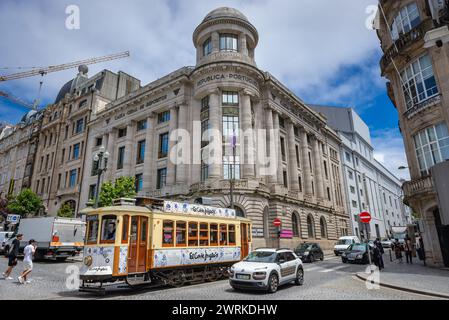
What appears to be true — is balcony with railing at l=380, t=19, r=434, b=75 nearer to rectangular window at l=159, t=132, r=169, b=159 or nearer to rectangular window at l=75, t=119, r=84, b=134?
rectangular window at l=159, t=132, r=169, b=159

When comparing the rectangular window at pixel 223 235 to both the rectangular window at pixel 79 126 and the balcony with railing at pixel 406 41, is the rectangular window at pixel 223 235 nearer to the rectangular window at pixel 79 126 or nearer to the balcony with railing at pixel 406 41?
the balcony with railing at pixel 406 41

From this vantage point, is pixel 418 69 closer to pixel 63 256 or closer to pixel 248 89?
pixel 248 89

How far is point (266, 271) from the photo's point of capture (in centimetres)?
1068

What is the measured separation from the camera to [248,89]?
33.2 m

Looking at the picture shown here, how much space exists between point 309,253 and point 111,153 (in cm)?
3137

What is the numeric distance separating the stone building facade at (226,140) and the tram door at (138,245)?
14.4 metres

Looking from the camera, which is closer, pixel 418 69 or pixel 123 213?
pixel 123 213

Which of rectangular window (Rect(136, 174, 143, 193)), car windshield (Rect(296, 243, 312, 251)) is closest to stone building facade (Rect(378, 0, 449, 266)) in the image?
car windshield (Rect(296, 243, 312, 251))

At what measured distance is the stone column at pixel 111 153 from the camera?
41.7 m

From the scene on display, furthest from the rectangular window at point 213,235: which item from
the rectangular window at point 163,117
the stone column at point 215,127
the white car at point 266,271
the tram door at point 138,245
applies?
the rectangular window at point 163,117

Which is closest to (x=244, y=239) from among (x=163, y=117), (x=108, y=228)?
(x=108, y=228)

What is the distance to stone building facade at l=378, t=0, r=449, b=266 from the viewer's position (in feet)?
60.5
